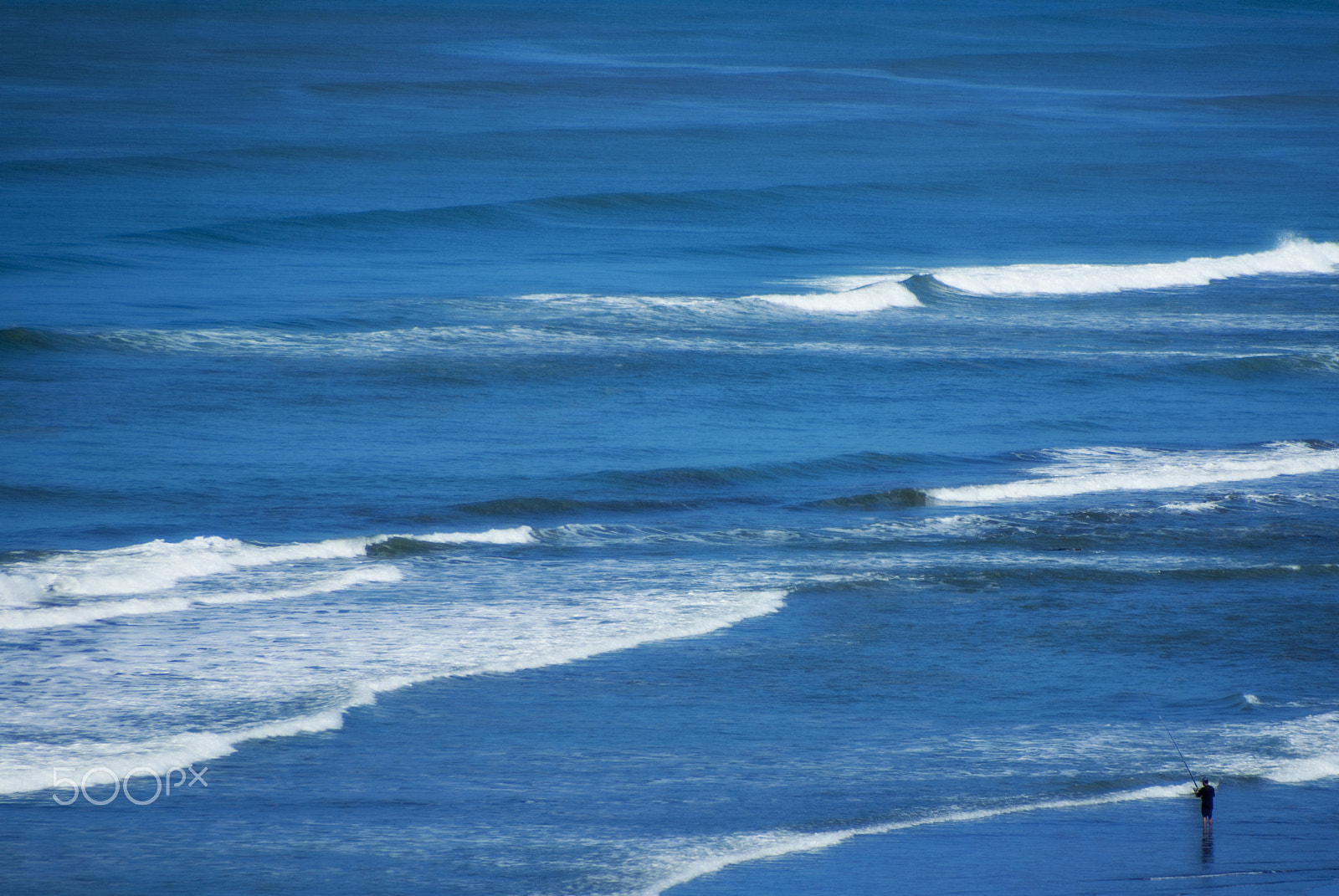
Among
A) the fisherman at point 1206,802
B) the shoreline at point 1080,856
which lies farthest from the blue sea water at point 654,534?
the fisherman at point 1206,802

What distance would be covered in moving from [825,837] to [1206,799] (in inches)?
68.8

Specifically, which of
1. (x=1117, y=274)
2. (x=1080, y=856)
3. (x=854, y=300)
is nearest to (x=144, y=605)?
(x=1080, y=856)

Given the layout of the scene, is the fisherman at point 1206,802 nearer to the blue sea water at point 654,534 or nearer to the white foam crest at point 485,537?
the blue sea water at point 654,534

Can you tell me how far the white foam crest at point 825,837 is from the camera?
22.8 feet

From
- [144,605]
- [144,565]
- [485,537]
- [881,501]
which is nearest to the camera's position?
[144,605]

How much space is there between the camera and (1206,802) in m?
7.28

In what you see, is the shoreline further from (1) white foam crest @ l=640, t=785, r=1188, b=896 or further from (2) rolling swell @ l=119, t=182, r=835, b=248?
(2) rolling swell @ l=119, t=182, r=835, b=248

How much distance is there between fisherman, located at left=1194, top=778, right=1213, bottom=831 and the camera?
23.7 ft

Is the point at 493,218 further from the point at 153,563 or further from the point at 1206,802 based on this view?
the point at 1206,802

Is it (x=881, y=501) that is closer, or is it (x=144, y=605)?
(x=144, y=605)

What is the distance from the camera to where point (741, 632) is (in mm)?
10398

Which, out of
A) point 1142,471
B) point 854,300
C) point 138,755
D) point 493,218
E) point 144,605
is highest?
point 493,218

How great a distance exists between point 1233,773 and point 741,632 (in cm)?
334

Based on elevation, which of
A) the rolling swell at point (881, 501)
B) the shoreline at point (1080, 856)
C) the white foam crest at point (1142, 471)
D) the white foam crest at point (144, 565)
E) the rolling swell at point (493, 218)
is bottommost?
the shoreline at point (1080, 856)
